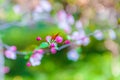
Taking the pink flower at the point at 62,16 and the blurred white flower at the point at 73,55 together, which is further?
the blurred white flower at the point at 73,55

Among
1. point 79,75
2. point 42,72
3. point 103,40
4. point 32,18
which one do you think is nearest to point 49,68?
point 42,72

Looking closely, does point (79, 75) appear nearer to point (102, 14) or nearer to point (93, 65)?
point (93, 65)

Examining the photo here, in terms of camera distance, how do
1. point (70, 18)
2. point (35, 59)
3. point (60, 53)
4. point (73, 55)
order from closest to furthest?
point (35, 59)
point (70, 18)
point (73, 55)
point (60, 53)

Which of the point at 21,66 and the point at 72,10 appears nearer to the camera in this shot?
the point at 72,10

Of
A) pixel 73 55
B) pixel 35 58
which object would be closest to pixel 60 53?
pixel 73 55

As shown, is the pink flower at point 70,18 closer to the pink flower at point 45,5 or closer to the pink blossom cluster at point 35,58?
the pink flower at point 45,5

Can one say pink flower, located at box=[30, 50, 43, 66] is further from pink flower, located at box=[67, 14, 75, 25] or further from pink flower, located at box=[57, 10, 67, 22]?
pink flower, located at box=[57, 10, 67, 22]

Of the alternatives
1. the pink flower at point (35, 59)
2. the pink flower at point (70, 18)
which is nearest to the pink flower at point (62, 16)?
the pink flower at point (70, 18)

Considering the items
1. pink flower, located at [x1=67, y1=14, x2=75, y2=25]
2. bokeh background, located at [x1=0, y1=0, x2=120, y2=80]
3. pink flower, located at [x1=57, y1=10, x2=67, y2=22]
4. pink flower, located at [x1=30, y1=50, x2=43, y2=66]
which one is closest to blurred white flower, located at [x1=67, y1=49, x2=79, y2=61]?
bokeh background, located at [x1=0, y1=0, x2=120, y2=80]

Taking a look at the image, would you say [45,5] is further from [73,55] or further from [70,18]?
[73,55]

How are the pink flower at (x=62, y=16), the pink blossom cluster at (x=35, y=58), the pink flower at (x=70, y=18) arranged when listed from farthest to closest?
the pink flower at (x=62, y=16), the pink flower at (x=70, y=18), the pink blossom cluster at (x=35, y=58)

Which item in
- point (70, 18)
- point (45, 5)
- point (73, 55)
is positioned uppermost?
point (45, 5)
